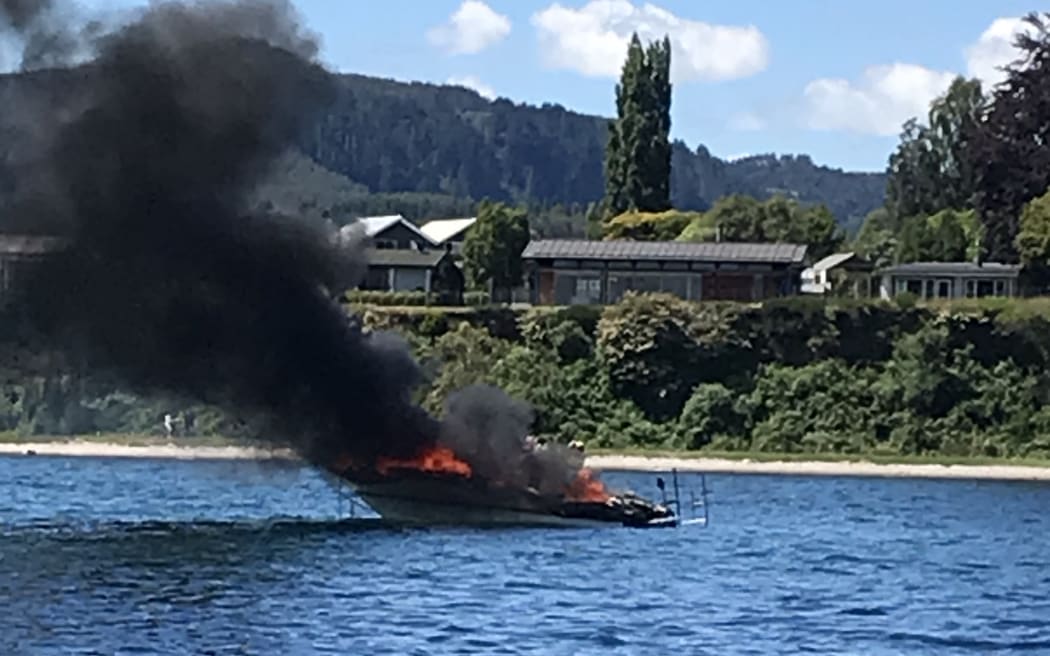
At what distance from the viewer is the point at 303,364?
80.9 m

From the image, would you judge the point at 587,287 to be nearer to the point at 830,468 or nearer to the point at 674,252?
the point at 674,252

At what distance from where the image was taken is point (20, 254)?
3054 inches

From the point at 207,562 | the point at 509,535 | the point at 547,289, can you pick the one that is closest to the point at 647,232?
the point at 547,289

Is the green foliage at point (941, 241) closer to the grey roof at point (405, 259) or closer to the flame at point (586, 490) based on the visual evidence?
the grey roof at point (405, 259)

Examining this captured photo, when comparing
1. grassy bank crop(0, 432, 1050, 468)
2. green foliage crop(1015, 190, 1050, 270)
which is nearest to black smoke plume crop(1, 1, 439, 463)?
grassy bank crop(0, 432, 1050, 468)

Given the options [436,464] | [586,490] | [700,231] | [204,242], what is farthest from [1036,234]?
[204,242]

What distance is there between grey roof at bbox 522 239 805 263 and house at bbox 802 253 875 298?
6.00m

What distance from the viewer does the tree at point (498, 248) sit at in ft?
568

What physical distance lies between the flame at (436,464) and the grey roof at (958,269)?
75013 millimetres

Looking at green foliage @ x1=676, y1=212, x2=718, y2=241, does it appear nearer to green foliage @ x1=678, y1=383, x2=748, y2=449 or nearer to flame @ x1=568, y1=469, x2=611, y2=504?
green foliage @ x1=678, y1=383, x2=748, y2=449

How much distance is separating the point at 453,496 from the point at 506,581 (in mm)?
15375

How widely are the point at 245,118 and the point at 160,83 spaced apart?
10.4 feet

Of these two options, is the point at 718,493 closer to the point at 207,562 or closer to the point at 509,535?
the point at 509,535

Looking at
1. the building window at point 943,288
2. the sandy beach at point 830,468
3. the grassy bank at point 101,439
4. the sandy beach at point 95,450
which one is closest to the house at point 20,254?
the sandy beach at point 95,450
